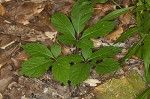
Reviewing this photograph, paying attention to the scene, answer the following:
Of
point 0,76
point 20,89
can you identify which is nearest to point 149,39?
point 20,89

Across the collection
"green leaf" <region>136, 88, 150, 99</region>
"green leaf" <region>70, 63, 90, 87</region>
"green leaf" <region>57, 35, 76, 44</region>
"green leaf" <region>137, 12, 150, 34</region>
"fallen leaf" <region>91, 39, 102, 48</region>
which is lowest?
"green leaf" <region>136, 88, 150, 99</region>

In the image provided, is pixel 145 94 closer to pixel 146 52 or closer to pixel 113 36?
pixel 146 52

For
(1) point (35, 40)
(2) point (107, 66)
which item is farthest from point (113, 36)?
(1) point (35, 40)

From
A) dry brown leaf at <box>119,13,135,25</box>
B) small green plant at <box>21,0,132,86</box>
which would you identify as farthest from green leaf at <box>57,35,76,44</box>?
dry brown leaf at <box>119,13,135,25</box>

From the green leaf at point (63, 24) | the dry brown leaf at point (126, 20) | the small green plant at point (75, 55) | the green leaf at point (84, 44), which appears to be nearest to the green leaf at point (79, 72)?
the small green plant at point (75, 55)

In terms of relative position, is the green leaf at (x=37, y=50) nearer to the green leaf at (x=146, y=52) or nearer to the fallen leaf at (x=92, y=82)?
the fallen leaf at (x=92, y=82)

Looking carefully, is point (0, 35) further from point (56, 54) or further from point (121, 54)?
point (121, 54)

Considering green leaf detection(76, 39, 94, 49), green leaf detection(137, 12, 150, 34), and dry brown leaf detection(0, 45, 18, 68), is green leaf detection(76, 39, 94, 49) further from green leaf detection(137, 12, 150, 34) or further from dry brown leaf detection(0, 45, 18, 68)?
dry brown leaf detection(0, 45, 18, 68)
